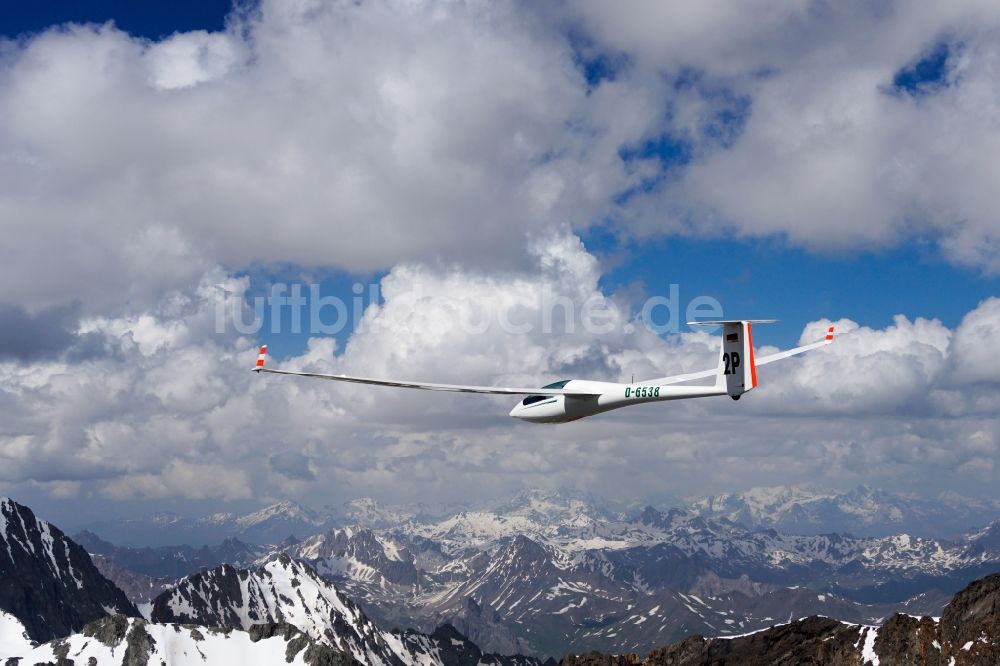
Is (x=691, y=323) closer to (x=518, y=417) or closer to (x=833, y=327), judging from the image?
(x=518, y=417)

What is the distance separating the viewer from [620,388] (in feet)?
213

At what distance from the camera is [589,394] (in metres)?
65.8

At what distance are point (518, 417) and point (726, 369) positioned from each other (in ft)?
56.3

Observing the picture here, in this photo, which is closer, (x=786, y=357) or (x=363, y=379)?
(x=363, y=379)

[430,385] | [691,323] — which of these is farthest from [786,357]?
[430,385]

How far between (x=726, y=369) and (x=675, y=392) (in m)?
3.96

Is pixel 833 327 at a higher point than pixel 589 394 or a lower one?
higher

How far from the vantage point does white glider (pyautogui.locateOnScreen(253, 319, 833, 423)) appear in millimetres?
61156

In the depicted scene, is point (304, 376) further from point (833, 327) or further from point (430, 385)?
point (833, 327)

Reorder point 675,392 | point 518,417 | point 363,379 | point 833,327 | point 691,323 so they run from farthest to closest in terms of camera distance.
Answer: point 833,327, point 518,417, point 363,379, point 675,392, point 691,323

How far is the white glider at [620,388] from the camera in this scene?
6116cm

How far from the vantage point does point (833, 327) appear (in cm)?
7762

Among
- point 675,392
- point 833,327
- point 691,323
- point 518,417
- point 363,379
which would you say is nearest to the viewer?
point 691,323

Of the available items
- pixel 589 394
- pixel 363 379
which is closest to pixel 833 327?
pixel 589 394
